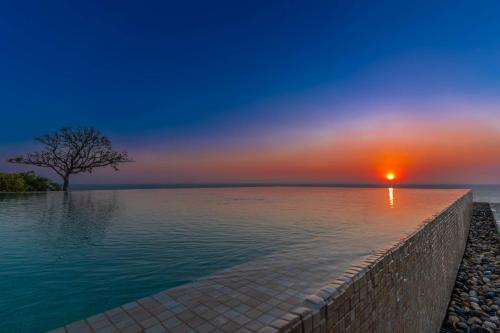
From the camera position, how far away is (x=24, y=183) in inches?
1007

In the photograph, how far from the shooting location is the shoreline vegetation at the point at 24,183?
2364 centimetres

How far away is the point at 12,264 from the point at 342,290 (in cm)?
651

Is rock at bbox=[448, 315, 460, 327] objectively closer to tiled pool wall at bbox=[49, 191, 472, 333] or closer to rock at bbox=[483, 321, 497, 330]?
rock at bbox=[483, 321, 497, 330]

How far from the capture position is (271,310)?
2.76 m

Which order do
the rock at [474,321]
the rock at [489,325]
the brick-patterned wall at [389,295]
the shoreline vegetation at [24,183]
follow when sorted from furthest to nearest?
the shoreline vegetation at [24,183] → the rock at [474,321] → the rock at [489,325] → the brick-patterned wall at [389,295]

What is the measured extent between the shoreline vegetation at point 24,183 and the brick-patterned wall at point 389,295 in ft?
105

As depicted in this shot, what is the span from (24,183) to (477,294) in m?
35.6

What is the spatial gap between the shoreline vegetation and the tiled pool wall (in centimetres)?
3015

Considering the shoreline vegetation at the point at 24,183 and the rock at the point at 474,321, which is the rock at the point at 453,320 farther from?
the shoreline vegetation at the point at 24,183

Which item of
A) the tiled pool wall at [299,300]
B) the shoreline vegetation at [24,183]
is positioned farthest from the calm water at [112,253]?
the shoreline vegetation at [24,183]

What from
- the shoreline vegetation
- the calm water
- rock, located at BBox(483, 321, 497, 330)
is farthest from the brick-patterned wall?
the shoreline vegetation

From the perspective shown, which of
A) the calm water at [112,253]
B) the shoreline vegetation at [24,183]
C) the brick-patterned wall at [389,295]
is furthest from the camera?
the shoreline vegetation at [24,183]

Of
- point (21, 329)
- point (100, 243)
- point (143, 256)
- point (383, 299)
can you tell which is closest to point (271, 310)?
point (383, 299)

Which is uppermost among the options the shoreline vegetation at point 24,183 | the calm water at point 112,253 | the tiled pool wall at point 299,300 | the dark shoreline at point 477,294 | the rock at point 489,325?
the shoreline vegetation at point 24,183
